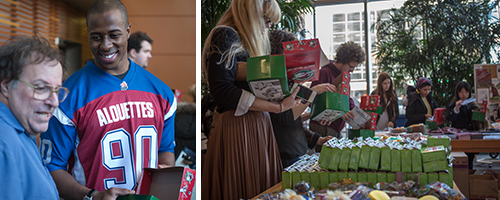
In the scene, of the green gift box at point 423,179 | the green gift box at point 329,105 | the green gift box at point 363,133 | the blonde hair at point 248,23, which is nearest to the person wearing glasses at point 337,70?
the green gift box at point 363,133

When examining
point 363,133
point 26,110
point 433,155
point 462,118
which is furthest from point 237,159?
point 462,118

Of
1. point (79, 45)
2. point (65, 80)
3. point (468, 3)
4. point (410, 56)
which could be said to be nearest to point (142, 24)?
point (79, 45)

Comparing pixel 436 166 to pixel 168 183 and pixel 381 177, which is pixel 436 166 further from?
pixel 168 183

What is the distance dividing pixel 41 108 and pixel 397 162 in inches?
49.9

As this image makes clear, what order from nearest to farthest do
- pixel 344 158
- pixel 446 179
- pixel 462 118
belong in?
1. pixel 446 179
2. pixel 344 158
3. pixel 462 118

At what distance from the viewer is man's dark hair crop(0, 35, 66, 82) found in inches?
35.0

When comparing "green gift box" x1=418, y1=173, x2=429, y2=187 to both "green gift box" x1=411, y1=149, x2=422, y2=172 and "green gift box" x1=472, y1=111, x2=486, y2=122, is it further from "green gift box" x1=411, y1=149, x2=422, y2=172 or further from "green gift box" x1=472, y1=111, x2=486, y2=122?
"green gift box" x1=472, y1=111, x2=486, y2=122

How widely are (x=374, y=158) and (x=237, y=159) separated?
58cm

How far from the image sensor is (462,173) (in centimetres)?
292

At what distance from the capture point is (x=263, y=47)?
180cm

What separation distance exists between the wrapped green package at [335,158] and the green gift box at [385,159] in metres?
0.17

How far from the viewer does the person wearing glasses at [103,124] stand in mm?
1096

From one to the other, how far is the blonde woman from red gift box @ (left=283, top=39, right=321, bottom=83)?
140 millimetres

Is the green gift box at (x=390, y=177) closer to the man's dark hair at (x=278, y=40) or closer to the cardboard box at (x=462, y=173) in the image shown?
the man's dark hair at (x=278, y=40)
